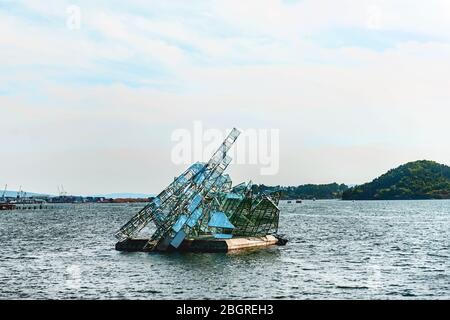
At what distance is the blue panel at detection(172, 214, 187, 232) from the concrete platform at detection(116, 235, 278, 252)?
84.1 inches

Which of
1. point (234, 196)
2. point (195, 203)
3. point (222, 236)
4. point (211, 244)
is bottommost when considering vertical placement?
point (211, 244)

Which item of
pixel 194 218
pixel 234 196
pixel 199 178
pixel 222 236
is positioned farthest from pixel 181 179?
pixel 222 236

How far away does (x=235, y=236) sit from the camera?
3821 inches

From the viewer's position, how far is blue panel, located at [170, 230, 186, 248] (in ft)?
293

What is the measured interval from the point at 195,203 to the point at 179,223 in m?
3.60

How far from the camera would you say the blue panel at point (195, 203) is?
9029cm

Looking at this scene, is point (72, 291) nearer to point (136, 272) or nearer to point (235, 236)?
point (136, 272)

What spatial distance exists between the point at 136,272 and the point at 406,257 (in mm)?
40265

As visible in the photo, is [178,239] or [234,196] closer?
[178,239]

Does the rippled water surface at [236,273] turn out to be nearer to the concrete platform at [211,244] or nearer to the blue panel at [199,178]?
the concrete platform at [211,244]

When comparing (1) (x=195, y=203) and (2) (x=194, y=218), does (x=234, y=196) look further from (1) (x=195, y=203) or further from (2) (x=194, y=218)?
(2) (x=194, y=218)

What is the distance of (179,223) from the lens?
295 feet

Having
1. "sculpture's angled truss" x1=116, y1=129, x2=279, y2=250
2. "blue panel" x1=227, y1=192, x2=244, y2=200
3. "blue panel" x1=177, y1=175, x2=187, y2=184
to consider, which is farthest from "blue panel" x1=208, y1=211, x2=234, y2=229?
"blue panel" x1=177, y1=175, x2=187, y2=184
